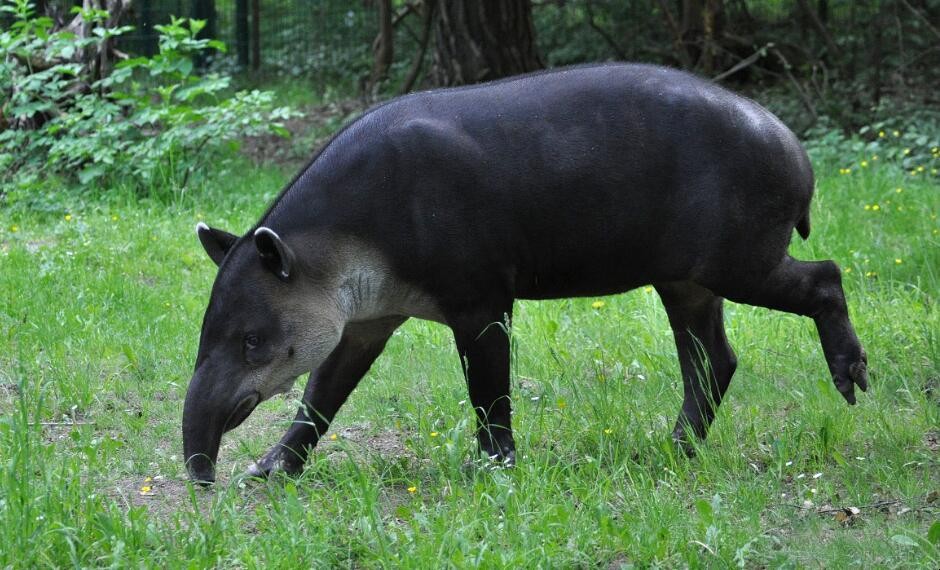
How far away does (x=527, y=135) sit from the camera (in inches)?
196

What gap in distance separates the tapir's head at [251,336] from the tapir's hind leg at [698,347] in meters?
1.51

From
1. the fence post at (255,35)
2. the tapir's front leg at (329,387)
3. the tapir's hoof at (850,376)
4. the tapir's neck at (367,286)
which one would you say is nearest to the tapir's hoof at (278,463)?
the tapir's front leg at (329,387)

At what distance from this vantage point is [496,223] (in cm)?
490

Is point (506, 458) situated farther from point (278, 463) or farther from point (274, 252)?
point (274, 252)

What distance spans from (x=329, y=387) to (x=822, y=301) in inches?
81.1

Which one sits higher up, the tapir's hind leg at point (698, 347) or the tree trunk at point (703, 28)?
the tapir's hind leg at point (698, 347)

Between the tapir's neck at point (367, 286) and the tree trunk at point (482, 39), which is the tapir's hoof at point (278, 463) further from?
the tree trunk at point (482, 39)

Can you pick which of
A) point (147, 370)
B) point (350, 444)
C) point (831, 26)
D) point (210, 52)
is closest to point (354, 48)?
point (210, 52)

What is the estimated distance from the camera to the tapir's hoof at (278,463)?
528 cm

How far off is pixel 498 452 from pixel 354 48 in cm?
1177

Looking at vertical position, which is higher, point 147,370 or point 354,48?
point 147,370

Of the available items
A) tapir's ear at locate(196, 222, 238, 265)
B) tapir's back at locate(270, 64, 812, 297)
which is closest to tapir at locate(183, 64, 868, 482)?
tapir's back at locate(270, 64, 812, 297)

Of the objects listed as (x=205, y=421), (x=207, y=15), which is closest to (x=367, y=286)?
(x=205, y=421)

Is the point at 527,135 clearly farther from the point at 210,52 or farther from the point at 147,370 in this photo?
the point at 210,52
